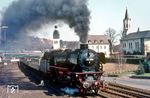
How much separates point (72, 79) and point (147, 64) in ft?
89.5

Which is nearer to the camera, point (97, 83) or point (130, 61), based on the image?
point (97, 83)

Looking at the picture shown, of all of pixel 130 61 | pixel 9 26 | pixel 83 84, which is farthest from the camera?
pixel 130 61

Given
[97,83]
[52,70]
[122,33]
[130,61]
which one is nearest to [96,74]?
[97,83]

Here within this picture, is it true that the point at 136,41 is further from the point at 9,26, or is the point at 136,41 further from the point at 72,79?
the point at 72,79

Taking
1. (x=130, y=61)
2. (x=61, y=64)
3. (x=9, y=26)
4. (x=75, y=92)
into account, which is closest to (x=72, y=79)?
(x=75, y=92)

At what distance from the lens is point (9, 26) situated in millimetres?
33875

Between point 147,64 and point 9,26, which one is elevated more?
point 9,26

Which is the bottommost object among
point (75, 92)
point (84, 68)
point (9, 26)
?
point (75, 92)

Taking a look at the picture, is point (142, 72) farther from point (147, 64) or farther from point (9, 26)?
point (9, 26)

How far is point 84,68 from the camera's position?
20.0 m

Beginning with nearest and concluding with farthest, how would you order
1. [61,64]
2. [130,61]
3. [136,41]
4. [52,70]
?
1. [61,64]
2. [52,70]
3. [130,61]
4. [136,41]

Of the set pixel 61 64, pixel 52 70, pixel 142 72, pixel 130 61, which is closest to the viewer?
pixel 61 64

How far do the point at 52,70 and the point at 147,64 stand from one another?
2374cm

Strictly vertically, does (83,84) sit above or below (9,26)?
below
